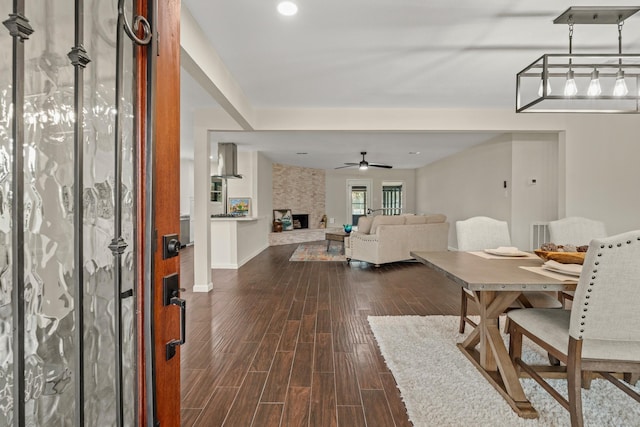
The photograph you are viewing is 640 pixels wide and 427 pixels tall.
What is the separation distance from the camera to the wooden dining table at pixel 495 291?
1.64m

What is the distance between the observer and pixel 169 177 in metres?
0.94

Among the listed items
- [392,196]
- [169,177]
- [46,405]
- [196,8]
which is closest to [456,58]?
[196,8]

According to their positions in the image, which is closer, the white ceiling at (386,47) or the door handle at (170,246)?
the door handle at (170,246)

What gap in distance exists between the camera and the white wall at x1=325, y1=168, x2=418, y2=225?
432 inches

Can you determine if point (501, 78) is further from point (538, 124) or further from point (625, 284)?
point (625, 284)

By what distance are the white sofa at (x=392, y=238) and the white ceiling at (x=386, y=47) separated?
2.23m

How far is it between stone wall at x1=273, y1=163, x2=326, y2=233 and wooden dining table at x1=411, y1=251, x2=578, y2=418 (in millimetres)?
7114

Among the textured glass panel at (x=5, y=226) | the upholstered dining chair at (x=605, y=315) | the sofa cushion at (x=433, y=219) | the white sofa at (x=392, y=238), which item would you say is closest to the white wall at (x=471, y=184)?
the sofa cushion at (x=433, y=219)

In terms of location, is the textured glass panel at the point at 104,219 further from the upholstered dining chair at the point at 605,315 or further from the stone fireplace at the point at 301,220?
the stone fireplace at the point at 301,220

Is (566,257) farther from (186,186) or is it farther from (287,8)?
(186,186)

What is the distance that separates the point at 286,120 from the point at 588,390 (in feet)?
13.0

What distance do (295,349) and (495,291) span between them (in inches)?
57.3

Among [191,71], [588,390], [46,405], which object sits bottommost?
[588,390]


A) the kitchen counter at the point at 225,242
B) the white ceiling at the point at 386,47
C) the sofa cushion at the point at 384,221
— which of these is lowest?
the kitchen counter at the point at 225,242
